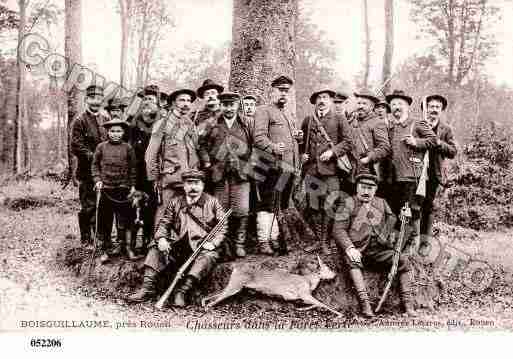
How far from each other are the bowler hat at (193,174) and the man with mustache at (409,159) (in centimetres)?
238

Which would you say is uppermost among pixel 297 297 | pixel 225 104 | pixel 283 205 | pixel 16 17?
pixel 16 17

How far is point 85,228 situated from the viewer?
6883mm

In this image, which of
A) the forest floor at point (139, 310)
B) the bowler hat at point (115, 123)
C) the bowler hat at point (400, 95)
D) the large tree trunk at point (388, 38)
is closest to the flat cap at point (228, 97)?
the bowler hat at point (115, 123)

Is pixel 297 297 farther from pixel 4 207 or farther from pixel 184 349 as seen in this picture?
pixel 4 207

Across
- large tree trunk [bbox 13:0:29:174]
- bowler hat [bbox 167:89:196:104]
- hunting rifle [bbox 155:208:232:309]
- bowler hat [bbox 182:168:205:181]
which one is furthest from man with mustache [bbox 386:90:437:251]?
large tree trunk [bbox 13:0:29:174]

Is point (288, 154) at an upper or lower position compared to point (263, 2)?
lower

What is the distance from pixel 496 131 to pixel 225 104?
25.2ft

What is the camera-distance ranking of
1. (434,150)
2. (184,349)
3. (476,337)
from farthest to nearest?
(434,150), (476,337), (184,349)

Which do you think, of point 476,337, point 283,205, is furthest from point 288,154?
point 476,337

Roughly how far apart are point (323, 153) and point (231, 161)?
3.66ft

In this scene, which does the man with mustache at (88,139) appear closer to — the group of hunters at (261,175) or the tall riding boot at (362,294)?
the group of hunters at (261,175)

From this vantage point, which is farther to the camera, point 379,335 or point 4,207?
point 4,207

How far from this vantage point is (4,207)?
927cm

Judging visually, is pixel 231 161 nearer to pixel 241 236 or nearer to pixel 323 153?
pixel 241 236
